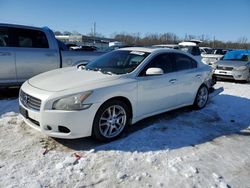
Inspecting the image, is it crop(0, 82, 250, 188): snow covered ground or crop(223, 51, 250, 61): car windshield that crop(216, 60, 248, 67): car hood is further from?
crop(0, 82, 250, 188): snow covered ground

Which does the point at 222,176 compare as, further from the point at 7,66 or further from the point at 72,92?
the point at 7,66

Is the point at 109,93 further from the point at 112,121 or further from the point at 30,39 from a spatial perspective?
the point at 30,39

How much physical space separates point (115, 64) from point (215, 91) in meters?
3.44

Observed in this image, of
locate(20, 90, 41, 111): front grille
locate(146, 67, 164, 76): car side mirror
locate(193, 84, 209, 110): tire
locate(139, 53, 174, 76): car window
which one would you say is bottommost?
locate(193, 84, 209, 110): tire

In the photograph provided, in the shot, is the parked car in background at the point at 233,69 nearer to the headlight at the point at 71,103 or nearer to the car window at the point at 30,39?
the car window at the point at 30,39

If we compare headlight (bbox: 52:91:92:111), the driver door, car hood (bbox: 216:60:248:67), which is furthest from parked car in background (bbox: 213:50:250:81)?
headlight (bbox: 52:91:92:111)

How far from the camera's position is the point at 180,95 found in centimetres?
562

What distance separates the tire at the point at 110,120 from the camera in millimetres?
4070

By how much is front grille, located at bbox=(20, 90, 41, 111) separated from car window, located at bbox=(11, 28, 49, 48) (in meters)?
2.85

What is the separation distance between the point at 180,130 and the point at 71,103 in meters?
2.26

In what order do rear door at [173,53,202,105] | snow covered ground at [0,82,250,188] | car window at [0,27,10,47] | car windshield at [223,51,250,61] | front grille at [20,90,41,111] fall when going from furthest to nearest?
car windshield at [223,51,250,61] < car window at [0,27,10,47] < rear door at [173,53,202,105] < front grille at [20,90,41,111] < snow covered ground at [0,82,250,188]

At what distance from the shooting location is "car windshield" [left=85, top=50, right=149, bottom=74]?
4.78 metres

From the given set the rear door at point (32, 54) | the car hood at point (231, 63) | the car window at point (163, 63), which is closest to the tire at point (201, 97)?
the car window at point (163, 63)

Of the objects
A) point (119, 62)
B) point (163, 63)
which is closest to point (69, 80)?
point (119, 62)
